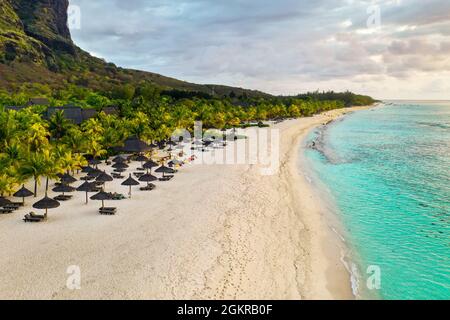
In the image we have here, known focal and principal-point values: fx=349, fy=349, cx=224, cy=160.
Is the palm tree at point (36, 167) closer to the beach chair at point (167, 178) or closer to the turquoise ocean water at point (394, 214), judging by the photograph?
the beach chair at point (167, 178)

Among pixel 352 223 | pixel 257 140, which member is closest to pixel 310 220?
pixel 352 223

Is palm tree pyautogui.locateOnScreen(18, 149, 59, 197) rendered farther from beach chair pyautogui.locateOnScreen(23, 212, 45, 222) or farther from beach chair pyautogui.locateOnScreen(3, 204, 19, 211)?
beach chair pyautogui.locateOnScreen(23, 212, 45, 222)

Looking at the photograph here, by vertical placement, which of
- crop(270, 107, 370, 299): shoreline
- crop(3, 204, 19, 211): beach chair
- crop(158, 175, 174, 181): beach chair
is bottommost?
crop(270, 107, 370, 299): shoreline

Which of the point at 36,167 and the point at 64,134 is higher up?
the point at 64,134

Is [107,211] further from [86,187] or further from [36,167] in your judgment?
[36,167]

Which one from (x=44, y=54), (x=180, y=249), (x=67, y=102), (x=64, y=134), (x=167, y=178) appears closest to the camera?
(x=180, y=249)

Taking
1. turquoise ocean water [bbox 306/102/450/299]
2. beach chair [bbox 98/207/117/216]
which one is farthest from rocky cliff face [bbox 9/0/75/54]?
beach chair [bbox 98/207/117/216]

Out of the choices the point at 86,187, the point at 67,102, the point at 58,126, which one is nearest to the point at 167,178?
the point at 86,187

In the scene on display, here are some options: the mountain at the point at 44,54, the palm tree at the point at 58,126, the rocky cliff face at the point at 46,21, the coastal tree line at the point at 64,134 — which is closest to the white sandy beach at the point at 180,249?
the coastal tree line at the point at 64,134
